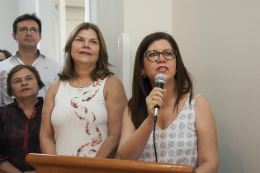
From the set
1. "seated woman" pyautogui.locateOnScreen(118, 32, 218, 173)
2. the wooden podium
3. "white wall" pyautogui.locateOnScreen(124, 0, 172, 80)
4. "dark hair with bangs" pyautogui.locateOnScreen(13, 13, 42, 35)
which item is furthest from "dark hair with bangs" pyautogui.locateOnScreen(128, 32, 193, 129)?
"dark hair with bangs" pyautogui.locateOnScreen(13, 13, 42, 35)

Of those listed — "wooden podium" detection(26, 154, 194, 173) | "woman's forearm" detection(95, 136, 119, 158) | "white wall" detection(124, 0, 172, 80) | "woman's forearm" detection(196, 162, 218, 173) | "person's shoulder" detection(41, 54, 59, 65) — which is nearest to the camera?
"wooden podium" detection(26, 154, 194, 173)

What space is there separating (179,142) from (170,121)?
0.12 metres

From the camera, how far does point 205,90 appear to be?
1787mm

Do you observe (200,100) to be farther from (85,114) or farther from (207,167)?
(85,114)

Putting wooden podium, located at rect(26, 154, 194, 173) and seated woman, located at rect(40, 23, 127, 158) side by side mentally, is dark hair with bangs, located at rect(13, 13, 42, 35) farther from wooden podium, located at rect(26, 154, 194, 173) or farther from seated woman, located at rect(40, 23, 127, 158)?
wooden podium, located at rect(26, 154, 194, 173)

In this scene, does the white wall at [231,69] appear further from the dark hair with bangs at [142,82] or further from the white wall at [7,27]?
the white wall at [7,27]

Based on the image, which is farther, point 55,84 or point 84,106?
point 55,84

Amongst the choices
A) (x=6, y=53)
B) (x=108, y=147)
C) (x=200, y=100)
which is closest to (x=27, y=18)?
(x=6, y=53)

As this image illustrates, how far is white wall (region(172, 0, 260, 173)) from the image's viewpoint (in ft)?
4.48

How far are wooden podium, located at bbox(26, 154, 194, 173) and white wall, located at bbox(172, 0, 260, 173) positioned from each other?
32.3 inches

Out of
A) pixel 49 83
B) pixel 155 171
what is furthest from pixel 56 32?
pixel 155 171

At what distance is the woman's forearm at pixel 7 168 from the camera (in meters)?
1.69

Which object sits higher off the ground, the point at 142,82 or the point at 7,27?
the point at 7,27

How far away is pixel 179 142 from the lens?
4.50 ft
